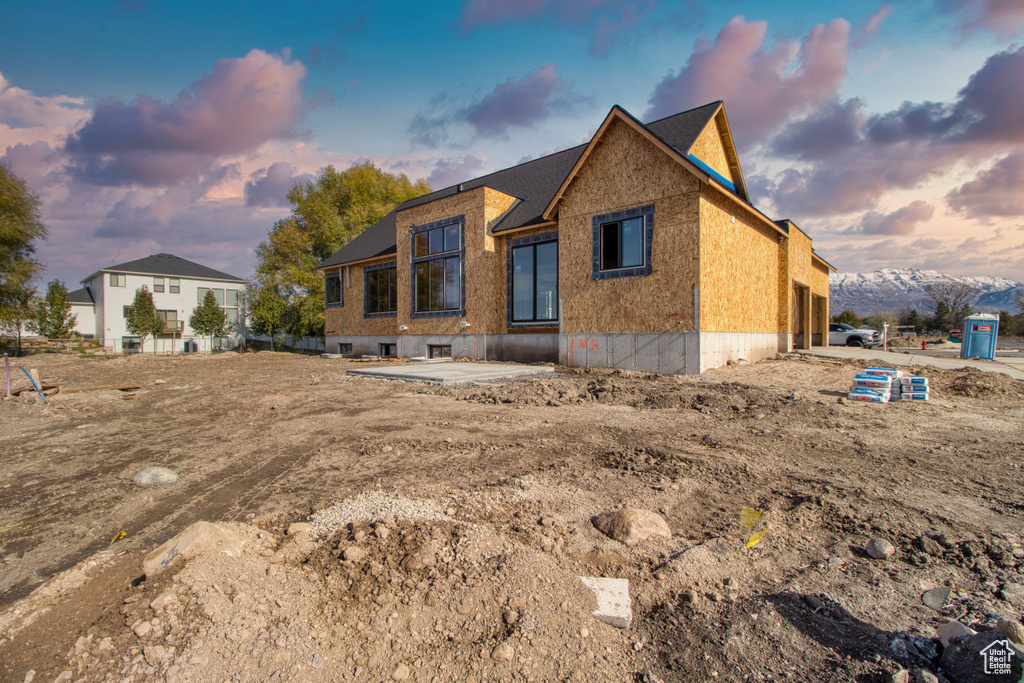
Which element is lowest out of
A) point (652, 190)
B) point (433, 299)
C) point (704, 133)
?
point (433, 299)

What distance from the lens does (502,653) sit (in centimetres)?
212

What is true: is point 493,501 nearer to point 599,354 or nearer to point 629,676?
point 629,676

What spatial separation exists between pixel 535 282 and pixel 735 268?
250 inches

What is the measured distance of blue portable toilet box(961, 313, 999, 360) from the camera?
17.3 metres

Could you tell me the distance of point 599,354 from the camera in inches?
536

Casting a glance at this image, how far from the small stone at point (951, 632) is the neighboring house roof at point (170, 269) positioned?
178ft

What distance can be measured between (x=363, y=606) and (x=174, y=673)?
2.64ft

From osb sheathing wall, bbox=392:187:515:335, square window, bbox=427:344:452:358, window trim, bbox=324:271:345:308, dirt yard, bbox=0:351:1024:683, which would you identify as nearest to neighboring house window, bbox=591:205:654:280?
osb sheathing wall, bbox=392:187:515:335

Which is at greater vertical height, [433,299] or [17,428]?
[433,299]

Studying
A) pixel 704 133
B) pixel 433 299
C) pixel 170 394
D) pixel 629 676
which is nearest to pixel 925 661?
pixel 629 676

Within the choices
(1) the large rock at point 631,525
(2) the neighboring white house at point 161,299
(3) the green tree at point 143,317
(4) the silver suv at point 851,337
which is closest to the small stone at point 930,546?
(1) the large rock at point 631,525

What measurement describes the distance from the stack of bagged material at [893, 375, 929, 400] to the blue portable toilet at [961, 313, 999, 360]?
1358 cm

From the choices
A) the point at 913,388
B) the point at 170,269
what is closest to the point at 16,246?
the point at 170,269

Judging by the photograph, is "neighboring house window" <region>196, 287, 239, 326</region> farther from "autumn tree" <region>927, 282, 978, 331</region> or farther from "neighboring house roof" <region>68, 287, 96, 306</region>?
"autumn tree" <region>927, 282, 978, 331</region>
